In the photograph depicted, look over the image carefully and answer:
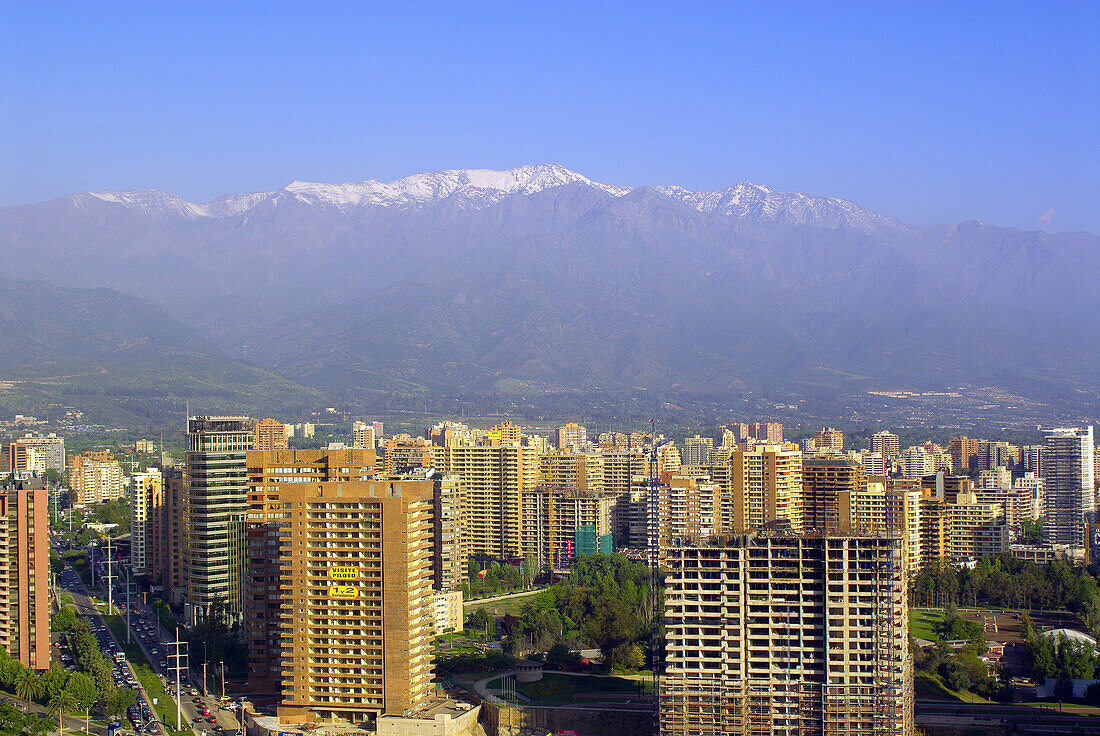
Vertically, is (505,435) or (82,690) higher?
(505,435)

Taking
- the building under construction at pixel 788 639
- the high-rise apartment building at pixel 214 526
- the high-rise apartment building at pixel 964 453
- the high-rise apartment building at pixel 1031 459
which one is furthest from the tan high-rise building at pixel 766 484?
the high-rise apartment building at pixel 964 453

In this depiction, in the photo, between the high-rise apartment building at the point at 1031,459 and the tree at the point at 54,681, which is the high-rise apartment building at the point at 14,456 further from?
the high-rise apartment building at the point at 1031,459

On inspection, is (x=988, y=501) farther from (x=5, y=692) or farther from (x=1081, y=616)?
(x=5, y=692)

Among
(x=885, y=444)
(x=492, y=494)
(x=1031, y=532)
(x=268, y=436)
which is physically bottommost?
(x=1031, y=532)

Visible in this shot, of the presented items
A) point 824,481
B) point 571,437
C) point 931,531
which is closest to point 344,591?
point 824,481

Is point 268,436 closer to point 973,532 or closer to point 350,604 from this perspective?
point 973,532

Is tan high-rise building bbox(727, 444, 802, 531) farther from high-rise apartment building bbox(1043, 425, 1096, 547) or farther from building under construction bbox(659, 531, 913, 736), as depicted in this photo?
building under construction bbox(659, 531, 913, 736)
